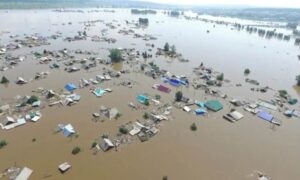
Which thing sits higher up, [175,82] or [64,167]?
[175,82]

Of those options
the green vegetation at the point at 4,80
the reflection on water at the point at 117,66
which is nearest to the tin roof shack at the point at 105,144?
the green vegetation at the point at 4,80

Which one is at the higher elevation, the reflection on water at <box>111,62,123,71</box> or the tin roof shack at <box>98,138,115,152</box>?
the reflection on water at <box>111,62,123,71</box>

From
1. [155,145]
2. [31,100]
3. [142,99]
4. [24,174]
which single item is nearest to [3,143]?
[24,174]

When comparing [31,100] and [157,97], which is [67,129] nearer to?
[31,100]

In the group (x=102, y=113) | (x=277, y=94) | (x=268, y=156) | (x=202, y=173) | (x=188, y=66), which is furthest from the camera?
(x=188, y=66)

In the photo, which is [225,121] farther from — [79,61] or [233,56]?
[233,56]

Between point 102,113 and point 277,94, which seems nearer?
point 102,113

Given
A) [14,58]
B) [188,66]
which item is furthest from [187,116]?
[14,58]

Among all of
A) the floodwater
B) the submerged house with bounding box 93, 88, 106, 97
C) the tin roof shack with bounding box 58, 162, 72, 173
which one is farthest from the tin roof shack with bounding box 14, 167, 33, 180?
the submerged house with bounding box 93, 88, 106, 97

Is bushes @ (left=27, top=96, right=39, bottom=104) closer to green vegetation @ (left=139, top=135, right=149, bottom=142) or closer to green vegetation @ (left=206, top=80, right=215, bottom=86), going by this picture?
green vegetation @ (left=139, top=135, right=149, bottom=142)
